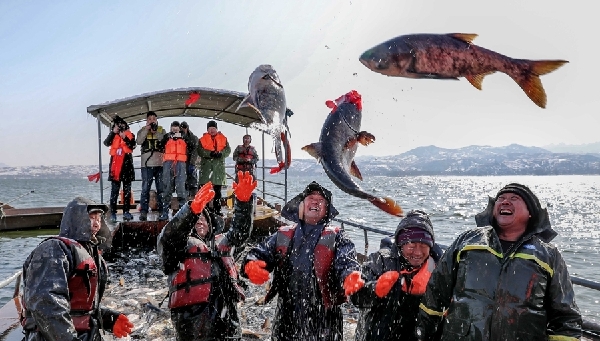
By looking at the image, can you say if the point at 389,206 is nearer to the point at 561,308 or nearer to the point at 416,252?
the point at 416,252

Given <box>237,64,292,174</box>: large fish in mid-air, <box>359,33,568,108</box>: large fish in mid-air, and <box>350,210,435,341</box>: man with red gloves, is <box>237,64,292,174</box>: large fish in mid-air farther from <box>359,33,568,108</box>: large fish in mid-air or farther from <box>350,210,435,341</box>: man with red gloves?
<box>359,33,568,108</box>: large fish in mid-air

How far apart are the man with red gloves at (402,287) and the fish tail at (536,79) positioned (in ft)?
5.16

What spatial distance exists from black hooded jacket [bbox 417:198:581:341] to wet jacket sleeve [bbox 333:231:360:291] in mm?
872

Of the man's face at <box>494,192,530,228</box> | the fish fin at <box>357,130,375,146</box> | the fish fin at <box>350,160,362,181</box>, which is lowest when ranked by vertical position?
the man's face at <box>494,192,530,228</box>

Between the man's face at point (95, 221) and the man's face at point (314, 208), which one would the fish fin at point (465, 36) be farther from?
the man's face at point (95, 221)

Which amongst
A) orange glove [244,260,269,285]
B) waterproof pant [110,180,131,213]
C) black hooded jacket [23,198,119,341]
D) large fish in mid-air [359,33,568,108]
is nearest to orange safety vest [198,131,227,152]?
waterproof pant [110,180,131,213]

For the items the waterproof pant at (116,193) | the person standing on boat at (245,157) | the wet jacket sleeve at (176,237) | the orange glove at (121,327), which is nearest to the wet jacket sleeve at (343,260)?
the wet jacket sleeve at (176,237)

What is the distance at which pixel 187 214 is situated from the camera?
411 centimetres

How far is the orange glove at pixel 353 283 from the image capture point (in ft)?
11.6

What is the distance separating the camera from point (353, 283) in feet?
11.7

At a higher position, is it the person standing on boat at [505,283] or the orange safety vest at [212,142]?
the orange safety vest at [212,142]

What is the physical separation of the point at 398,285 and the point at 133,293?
21.1 ft

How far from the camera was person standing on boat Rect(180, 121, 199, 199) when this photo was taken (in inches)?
455

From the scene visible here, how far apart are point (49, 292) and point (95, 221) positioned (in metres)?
0.79
